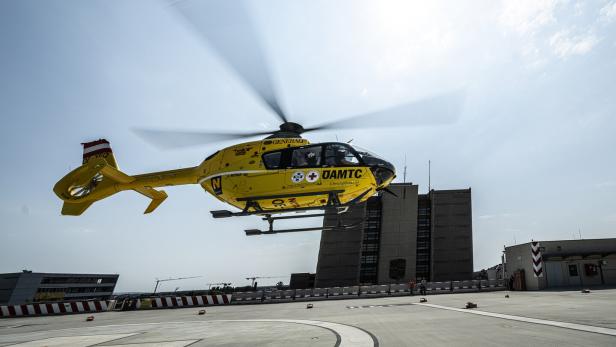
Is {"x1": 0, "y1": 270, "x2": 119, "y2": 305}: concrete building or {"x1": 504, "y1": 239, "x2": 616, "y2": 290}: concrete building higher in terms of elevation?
{"x1": 504, "y1": 239, "x2": 616, "y2": 290}: concrete building

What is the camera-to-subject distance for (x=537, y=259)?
21.3 meters

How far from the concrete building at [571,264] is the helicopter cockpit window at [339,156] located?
1808 centimetres

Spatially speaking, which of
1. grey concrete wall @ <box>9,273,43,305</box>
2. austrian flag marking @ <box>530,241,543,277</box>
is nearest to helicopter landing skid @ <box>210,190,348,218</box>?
austrian flag marking @ <box>530,241,543,277</box>

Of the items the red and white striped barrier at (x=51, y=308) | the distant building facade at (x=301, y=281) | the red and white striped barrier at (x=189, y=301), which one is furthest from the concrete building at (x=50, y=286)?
the red and white striped barrier at (x=189, y=301)

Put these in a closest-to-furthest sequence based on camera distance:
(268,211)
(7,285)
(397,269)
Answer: (268,211) < (397,269) < (7,285)

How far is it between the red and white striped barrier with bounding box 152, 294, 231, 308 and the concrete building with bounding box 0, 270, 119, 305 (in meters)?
59.1

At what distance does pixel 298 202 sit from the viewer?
1152 cm

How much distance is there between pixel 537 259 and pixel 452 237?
16747 millimetres

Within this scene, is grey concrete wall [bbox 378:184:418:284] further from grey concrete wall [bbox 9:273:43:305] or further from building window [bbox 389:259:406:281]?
grey concrete wall [bbox 9:273:43:305]

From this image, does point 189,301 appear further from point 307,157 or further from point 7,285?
point 7,285

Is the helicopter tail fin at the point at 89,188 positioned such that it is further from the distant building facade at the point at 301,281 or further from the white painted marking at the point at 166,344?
the distant building facade at the point at 301,281

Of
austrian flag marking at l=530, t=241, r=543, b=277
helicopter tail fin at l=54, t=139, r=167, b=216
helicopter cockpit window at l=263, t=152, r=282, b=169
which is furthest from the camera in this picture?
austrian flag marking at l=530, t=241, r=543, b=277

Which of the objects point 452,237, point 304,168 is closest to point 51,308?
point 304,168

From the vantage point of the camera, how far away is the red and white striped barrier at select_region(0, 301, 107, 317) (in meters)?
20.7
